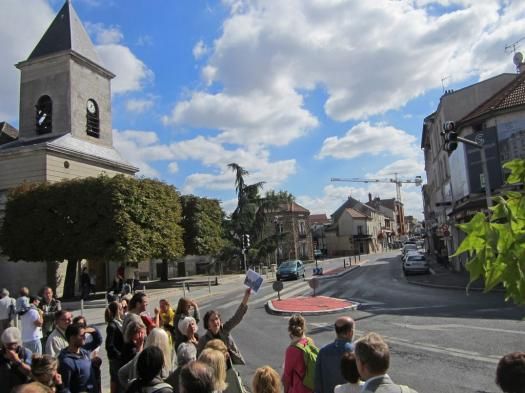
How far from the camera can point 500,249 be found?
88.6 inches

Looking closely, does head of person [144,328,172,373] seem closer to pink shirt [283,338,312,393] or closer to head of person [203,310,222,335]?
head of person [203,310,222,335]

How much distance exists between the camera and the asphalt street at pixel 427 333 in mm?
7996

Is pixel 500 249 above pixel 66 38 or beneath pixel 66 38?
beneath

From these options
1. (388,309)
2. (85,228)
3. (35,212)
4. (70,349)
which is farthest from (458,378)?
(35,212)

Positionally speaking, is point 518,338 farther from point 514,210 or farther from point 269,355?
point 514,210

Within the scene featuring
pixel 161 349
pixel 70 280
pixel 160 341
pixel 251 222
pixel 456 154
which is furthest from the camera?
pixel 251 222

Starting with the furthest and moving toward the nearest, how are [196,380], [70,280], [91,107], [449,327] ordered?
[91,107]
[70,280]
[449,327]
[196,380]

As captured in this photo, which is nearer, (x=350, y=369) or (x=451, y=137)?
(x=350, y=369)

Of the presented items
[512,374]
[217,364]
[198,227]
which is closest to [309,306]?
[217,364]

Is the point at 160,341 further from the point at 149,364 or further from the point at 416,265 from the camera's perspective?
the point at 416,265

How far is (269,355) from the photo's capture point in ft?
33.6

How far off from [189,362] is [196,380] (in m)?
0.31

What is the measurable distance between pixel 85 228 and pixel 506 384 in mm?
25648

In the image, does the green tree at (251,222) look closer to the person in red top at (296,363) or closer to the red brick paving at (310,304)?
the red brick paving at (310,304)
